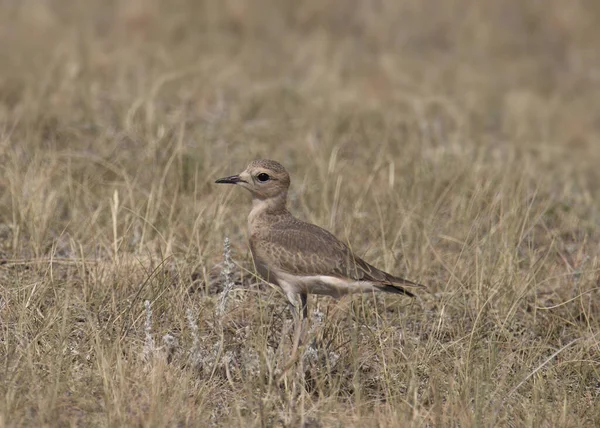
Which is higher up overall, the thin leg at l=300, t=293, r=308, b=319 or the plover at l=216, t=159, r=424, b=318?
the plover at l=216, t=159, r=424, b=318

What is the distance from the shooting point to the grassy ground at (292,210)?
13.9ft

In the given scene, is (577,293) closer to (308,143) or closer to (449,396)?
(449,396)

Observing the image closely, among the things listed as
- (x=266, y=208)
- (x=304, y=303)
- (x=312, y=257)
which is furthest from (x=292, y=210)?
(x=312, y=257)

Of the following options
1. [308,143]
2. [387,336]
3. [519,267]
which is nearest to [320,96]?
[308,143]

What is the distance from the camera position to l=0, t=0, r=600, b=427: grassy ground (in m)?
4.23

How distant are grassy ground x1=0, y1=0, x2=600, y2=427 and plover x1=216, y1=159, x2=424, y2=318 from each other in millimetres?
201

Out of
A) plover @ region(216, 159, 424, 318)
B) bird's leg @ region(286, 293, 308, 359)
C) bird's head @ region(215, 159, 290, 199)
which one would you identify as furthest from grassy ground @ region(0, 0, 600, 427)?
bird's head @ region(215, 159, 290, 199)

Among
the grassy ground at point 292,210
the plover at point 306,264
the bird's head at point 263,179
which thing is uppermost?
the bird's head at point 263,179

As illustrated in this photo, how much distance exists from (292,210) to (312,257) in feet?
6.43

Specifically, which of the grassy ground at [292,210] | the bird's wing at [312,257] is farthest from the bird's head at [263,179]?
the grassy ground at [292,210]

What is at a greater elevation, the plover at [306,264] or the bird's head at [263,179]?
the bird's head at [263,179]

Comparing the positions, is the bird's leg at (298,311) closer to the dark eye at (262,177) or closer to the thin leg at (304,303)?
the thin leg at (304,303)

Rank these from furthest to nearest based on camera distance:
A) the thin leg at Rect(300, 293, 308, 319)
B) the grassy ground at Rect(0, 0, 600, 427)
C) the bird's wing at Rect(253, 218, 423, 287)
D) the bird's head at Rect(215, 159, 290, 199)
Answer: the bird's head at Rect(215, 159, 290, 199), the thin leg at Rect(300, 293, 308, 319), the bird's wing at Rect(253, 218, 423, 287), the grassy ground at Rect(0, 0, 600, 427)

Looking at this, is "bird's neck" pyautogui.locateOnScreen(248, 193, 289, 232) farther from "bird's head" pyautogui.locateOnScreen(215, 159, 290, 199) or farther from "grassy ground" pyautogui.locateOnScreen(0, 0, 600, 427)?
"grassy ground" pyautogui.locateOnScreen(0, 0, 600, 427)
